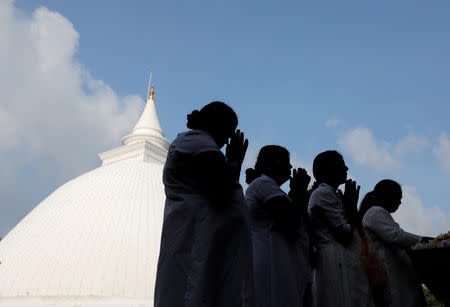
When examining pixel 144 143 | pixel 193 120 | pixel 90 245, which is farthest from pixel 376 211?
pixel 144 143

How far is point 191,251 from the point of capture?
2.72m

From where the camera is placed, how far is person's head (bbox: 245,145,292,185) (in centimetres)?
415

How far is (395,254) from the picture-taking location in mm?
4680

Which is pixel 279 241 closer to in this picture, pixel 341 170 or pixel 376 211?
pixel 341 170

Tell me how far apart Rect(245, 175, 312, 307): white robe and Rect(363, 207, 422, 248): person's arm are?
1.12 meters

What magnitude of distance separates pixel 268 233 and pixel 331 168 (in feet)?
3.97

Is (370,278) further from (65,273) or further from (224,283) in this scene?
(65,273)

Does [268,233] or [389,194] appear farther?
[389,194]

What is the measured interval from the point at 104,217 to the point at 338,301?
14.4 m

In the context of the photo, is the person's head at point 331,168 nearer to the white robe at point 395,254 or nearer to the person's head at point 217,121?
the white robe at point 395,254

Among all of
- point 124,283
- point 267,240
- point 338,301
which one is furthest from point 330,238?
point 124,283

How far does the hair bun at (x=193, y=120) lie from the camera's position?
3.34 metres

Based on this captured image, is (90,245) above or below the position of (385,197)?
above

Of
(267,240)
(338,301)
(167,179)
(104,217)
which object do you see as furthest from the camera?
(104,217)
